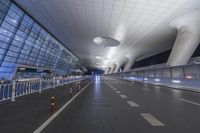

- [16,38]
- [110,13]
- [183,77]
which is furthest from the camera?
[16,38]

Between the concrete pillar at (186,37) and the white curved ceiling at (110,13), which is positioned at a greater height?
the white curved ceiling at (110,13)

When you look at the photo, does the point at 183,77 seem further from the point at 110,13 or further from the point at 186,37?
the point at 110,13

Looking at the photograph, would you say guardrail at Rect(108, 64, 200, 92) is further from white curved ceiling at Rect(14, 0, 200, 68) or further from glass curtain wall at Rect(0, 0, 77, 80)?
glass curtain wall at Rect(0, 0, 77, 80)

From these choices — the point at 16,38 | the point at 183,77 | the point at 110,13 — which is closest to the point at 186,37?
the point at 183,77

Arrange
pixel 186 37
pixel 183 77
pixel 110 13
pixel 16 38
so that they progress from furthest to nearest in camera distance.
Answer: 1. pixel 16 38
2. pixel 110 13
3. pixel 186 37
4. pixel 183 77

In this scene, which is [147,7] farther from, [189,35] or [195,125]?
[195,125]

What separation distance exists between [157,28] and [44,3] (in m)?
21.1

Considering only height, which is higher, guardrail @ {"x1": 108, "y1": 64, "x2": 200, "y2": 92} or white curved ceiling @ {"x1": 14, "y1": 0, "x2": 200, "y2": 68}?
white curved ceiling @ {"x1": 14, "y1": 0, "x2": 200, "y2": 68}

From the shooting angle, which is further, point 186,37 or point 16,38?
point 16,38

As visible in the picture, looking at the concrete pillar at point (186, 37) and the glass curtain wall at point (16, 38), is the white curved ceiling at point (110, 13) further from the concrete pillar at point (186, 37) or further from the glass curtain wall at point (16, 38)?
the concrete pillar at point (186, 37)

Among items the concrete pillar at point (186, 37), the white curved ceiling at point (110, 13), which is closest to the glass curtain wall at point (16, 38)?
the white curved ceiling at point (110, 13)

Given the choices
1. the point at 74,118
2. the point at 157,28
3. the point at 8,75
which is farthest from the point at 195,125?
the point at 8,75

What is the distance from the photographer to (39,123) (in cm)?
586

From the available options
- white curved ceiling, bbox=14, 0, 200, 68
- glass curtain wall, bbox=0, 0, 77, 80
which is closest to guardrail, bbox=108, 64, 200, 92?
white curved ceiling, bbox=14, 0, 200, 68
